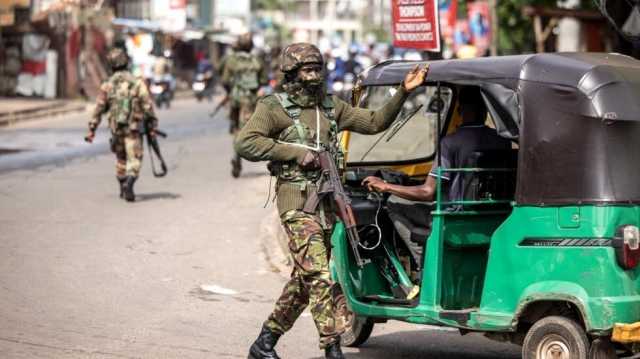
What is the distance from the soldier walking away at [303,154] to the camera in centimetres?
732

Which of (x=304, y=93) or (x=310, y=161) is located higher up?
(x=304, y=93)

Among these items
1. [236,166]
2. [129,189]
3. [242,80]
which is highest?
[242,80]

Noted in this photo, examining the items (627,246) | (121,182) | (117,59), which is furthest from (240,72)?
(627,246)

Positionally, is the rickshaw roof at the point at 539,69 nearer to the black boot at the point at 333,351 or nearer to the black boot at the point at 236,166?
the black boot at the point at 333,351

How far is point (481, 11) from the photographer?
3912 cm

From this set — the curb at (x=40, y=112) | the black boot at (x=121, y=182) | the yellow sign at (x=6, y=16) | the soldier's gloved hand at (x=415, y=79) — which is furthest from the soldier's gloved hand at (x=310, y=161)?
the yellow sign at (x=6, y=16)

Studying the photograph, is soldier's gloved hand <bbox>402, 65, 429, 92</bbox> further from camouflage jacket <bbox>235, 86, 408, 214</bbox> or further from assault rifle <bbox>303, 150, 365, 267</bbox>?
assault rifle <bbox>303, 150, 365, 267</bbox>

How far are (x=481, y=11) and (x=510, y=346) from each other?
1215 inches

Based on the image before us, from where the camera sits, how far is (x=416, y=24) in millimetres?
12570

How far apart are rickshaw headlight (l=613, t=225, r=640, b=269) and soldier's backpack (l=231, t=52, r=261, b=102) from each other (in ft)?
42.6

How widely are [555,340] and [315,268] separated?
1291mm

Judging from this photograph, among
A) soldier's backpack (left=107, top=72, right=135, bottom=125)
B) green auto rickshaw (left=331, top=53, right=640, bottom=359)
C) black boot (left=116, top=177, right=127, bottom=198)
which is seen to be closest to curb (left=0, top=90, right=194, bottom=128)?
black boot (left=116, top=177, right=127, bottom=198)

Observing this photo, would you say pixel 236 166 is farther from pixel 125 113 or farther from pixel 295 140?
pixel 295 140

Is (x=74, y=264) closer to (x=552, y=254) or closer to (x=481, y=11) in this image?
(x=552, y=254)
